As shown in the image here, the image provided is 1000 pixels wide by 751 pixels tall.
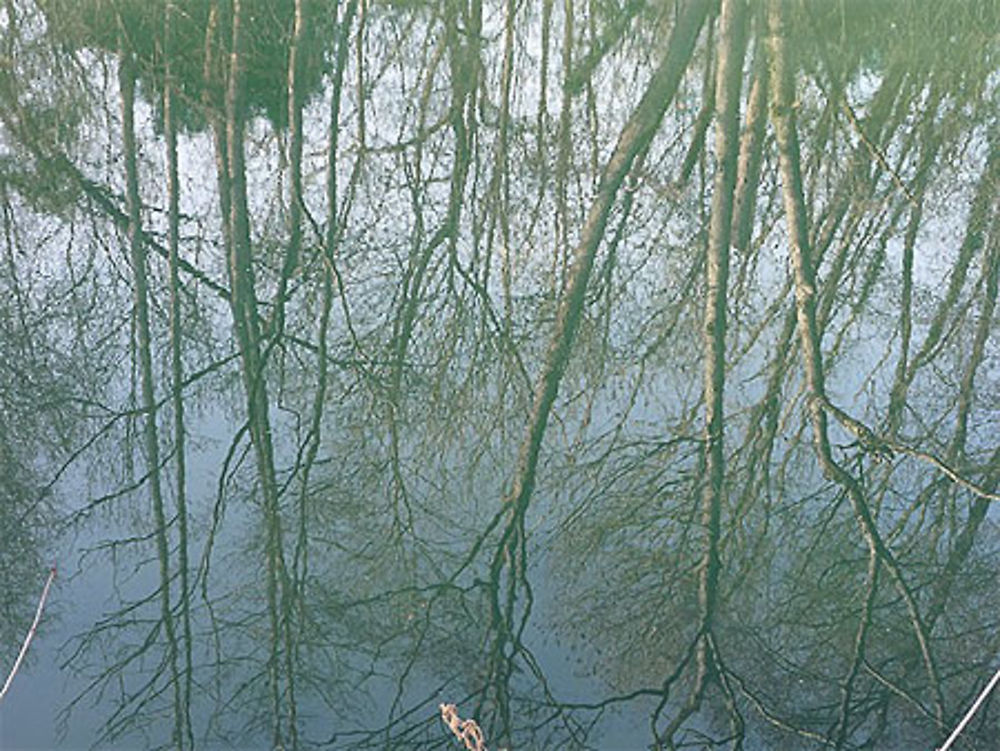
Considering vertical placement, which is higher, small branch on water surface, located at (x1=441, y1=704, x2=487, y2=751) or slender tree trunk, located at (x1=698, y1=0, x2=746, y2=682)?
slender tree trunk, located at (x1=698, y1=0, x2=746, y2=682)

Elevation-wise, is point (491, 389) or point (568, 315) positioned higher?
point (568, 315)

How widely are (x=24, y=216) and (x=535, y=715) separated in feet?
8.59

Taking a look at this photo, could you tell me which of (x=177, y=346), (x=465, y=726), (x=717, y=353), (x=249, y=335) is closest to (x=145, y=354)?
(x=177, y=346)

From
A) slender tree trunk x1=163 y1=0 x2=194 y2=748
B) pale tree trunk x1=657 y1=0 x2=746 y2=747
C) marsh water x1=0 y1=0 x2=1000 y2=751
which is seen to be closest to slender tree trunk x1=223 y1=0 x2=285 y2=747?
marsh water x1=0 y1=0 x2=1000 y2=751

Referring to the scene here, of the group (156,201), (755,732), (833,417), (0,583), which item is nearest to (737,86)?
(833,417)

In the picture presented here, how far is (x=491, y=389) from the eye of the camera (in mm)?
2947

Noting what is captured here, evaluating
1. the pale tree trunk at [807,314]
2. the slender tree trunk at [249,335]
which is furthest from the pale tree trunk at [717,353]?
the slender tree trunk at [249,335]

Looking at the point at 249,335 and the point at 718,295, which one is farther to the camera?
the point at 718,295

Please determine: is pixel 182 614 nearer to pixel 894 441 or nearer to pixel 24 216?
pixel 894 441

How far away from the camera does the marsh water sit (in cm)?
200

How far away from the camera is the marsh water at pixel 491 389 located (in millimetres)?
2004

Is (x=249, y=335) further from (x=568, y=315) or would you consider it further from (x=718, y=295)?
(x=718, y=295)

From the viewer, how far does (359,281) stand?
340 centimetres

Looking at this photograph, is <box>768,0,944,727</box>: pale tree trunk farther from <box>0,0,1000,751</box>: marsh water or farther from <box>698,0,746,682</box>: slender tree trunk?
<box>698,0,746,682</box>: slender tree trunk
